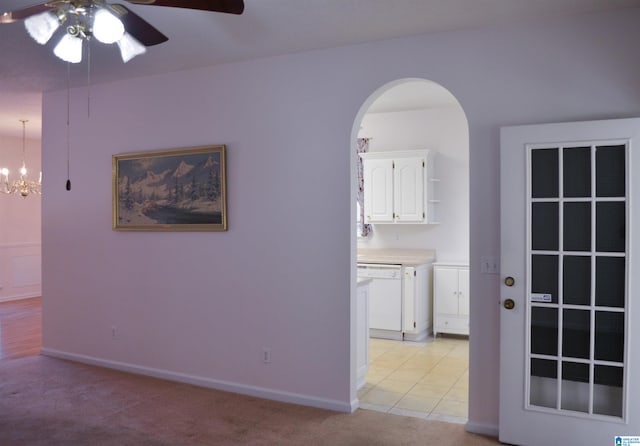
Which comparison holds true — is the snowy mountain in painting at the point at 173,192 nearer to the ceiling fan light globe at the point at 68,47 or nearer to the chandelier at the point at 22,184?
the ceiling fan light globe at the point at 68,47

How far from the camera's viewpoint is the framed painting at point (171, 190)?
4.58m

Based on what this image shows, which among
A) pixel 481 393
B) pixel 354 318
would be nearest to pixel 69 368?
pixel 354 318

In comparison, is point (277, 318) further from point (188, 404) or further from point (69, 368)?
point (69, 368)

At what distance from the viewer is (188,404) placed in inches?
165

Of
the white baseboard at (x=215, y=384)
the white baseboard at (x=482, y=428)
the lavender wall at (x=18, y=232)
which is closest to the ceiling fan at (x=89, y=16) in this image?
the white baseboard at (x=215, y=384)

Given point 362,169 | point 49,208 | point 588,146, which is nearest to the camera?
point 588,146

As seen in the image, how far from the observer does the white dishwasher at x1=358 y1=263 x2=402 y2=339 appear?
20.3 ft

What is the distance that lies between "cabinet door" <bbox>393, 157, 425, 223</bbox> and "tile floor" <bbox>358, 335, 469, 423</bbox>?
4.75 feet

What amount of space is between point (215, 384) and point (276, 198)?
162 centimetres

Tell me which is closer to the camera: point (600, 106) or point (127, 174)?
point (600, 106)

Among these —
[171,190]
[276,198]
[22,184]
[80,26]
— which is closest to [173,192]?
[171,190]

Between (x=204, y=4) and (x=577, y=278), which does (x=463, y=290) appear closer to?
(x=577, y=278)

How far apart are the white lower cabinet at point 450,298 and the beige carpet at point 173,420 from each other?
2505 millimetres

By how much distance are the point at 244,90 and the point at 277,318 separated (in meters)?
1.82
